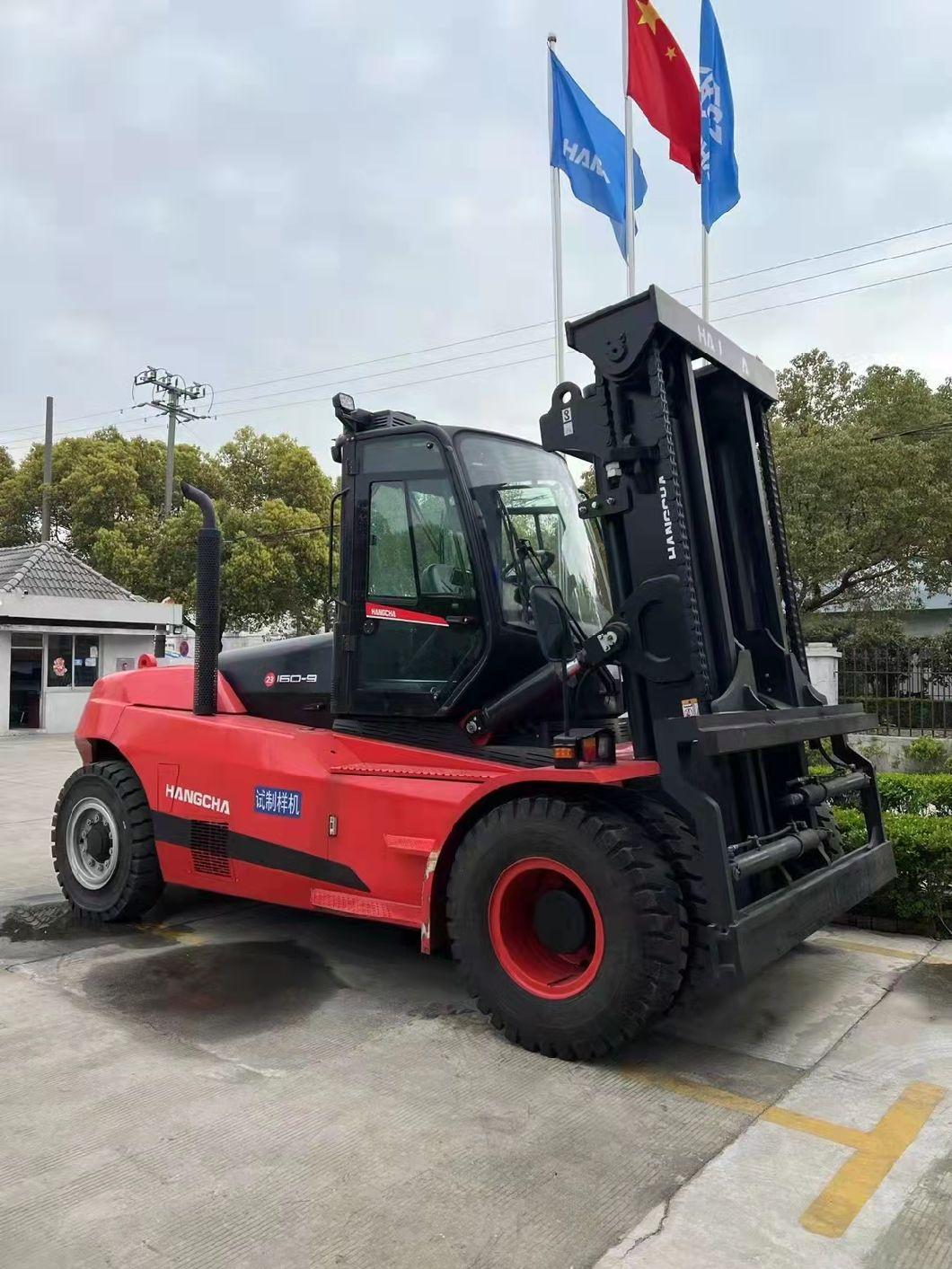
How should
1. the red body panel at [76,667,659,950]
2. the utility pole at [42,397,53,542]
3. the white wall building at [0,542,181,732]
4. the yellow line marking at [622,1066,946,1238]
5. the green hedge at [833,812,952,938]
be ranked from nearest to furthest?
the yellow line marking at [622,1066,946,1238]
the red body panel at [76,667,659,950]
the green hedge at [833,812,952,938]
the white wall building at [0,542,181,732]
the utility pole at [42,397,53,542]

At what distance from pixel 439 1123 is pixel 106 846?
3.58 m

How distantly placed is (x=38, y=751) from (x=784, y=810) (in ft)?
53.0

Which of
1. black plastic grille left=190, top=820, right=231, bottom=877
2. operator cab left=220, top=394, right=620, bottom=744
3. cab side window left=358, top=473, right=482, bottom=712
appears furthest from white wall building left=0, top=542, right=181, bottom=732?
cab side window left=358, top=473, right=482, bottom=712

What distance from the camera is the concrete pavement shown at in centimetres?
279

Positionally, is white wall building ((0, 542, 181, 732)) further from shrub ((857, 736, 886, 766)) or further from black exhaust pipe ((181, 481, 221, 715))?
black exhaust pipe ((181, 481, 221, 715))

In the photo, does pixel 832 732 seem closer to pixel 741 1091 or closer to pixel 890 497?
pixel 741 1091

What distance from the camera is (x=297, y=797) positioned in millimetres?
5070

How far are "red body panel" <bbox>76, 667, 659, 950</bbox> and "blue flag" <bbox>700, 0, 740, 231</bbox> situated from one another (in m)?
6.52

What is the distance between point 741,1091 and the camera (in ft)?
12.3

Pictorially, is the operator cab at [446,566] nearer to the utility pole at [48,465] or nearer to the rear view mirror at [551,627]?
the rear view mirror at [551,627]

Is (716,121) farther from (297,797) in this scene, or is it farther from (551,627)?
(297,797)

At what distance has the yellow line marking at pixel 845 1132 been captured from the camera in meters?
2.93

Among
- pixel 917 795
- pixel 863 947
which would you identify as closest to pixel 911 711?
pixel 917 795

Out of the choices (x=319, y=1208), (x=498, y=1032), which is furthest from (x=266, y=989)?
(x=319, y=1208)
